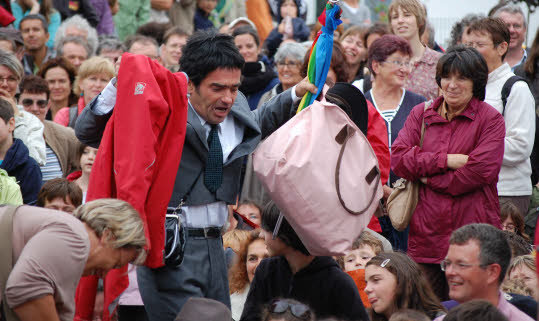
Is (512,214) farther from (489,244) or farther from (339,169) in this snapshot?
(339,169)

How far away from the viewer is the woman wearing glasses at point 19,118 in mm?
6992

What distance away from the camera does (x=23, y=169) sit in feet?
21.5

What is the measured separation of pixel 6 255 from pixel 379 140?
3.20 meters

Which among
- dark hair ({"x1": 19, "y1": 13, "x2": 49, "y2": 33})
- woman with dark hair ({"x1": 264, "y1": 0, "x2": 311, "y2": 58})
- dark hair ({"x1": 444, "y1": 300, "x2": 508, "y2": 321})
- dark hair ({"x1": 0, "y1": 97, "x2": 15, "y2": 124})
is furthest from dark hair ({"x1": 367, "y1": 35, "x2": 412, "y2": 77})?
dark hair ({"x1": 19, "y1": 13, "x2": 49, "y2": 33})

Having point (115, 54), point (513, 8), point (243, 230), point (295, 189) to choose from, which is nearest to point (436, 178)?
point (243, 230)

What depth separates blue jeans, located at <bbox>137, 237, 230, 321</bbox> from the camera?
435cm

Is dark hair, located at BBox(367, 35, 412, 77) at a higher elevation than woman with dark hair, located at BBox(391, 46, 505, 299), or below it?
higher

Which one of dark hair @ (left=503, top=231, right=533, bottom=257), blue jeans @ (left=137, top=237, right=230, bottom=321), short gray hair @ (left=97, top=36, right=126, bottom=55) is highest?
short gray hair @ (left=97, top=36, right=126, bottom=55)

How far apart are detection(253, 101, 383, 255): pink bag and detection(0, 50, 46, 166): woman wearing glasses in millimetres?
3312

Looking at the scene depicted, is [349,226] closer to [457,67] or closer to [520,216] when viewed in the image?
[457,67]

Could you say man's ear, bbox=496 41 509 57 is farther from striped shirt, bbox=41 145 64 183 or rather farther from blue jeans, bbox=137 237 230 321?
striped shirt, bbox=41 145 64 183

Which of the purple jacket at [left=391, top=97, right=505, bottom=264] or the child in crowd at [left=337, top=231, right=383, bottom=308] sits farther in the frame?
the child in crowd at [left=337, top=231, right=383, bottom=308]

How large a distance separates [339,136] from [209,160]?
696 mm

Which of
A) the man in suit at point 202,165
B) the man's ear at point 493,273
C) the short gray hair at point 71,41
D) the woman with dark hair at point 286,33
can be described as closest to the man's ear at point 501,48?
the man's ear at point 493,273
